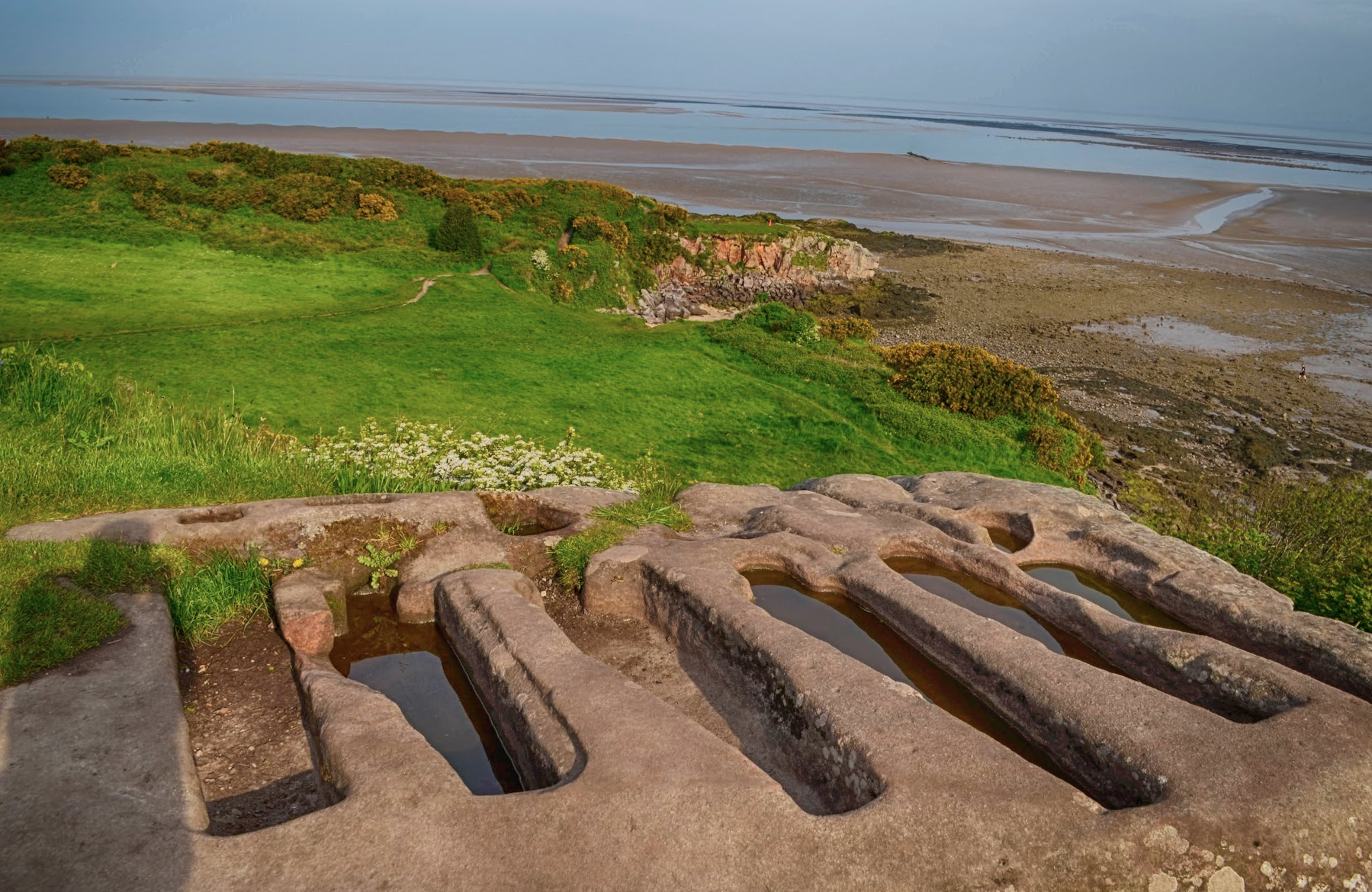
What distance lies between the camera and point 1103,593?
10.6m

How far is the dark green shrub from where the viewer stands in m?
31.2

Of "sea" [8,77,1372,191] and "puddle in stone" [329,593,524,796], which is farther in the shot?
"sea" [8,77,1372,191]

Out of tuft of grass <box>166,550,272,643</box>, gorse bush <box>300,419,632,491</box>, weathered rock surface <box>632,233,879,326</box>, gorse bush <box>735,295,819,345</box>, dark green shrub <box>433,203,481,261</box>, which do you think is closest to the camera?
tuft of grass <box>166,550,272,643</box>

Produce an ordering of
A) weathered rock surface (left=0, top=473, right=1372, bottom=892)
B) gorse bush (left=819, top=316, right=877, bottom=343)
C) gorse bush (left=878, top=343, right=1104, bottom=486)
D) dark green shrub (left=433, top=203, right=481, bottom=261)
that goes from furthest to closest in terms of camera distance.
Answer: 1. dark green shrub (left=433, top=203, right=481, bottom=261)
2. gorse bush (left=819, top=316, right=877, bottom=343)
3. gorse bush (left=878, top=343, right=1104, bottom=486)
4. weathered rock surface (left=0, top=473, right=1372, bottom=892)

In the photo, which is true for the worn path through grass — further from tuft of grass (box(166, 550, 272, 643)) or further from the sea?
the sea

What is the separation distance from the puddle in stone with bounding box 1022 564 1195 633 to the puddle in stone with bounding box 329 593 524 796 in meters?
6.63

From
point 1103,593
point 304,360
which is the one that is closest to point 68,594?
point 1103,593

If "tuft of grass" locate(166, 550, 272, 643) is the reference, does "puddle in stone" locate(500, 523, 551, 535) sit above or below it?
below

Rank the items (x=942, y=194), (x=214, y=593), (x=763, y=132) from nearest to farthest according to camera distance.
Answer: (x=214, y=593) → (x=942, y=194) → (x=763, y=132)

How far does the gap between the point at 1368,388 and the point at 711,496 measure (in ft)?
94.0

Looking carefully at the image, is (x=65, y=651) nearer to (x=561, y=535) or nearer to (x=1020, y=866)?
(x=561, y=535)

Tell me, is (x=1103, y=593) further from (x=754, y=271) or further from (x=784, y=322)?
(x=754, y=271)

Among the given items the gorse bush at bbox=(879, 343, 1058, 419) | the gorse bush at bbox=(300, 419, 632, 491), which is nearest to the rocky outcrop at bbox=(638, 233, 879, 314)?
the gorse bush at bbox=(879, 343, 1058, 419)

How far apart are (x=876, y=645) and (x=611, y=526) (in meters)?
3.63
